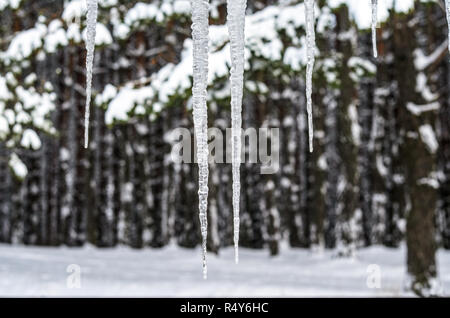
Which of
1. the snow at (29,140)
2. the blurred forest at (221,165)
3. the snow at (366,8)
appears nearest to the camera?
the snow at (366,8)

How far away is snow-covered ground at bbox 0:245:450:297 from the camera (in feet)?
23.5

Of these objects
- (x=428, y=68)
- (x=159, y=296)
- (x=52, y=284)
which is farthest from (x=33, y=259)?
(x=428, y=68)

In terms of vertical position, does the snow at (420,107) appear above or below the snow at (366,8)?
below

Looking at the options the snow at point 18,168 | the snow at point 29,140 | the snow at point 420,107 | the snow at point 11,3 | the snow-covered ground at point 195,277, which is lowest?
the snow-covered ground at point 195,277

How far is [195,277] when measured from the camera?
887 cm

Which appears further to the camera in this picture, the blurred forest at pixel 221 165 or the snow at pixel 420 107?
the blurred forest at pixel 221 165

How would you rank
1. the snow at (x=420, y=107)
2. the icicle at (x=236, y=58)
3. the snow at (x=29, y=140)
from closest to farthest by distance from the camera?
the icicle at (x=236, y=58) → the snow at (x=29, y=140) → the snow at (x=420, y=107)

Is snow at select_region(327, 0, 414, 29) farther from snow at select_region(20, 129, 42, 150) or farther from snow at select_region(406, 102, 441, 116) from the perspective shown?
snow at select_region(20, 129, 42, 150)

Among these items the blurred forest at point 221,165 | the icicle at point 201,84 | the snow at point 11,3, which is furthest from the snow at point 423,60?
the icicle at point 201,84

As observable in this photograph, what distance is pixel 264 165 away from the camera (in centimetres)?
1644

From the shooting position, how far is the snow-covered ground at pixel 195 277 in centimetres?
717

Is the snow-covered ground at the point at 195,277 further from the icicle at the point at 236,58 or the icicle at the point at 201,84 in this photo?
the icicle at the point at 236,58

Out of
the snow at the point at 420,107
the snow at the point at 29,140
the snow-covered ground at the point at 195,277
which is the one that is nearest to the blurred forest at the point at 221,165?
the snow-covered ground at the point at 195,277

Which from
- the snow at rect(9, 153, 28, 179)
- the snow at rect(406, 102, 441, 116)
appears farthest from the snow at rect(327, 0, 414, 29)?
the snow at rect(9, 153, 28, 179)
